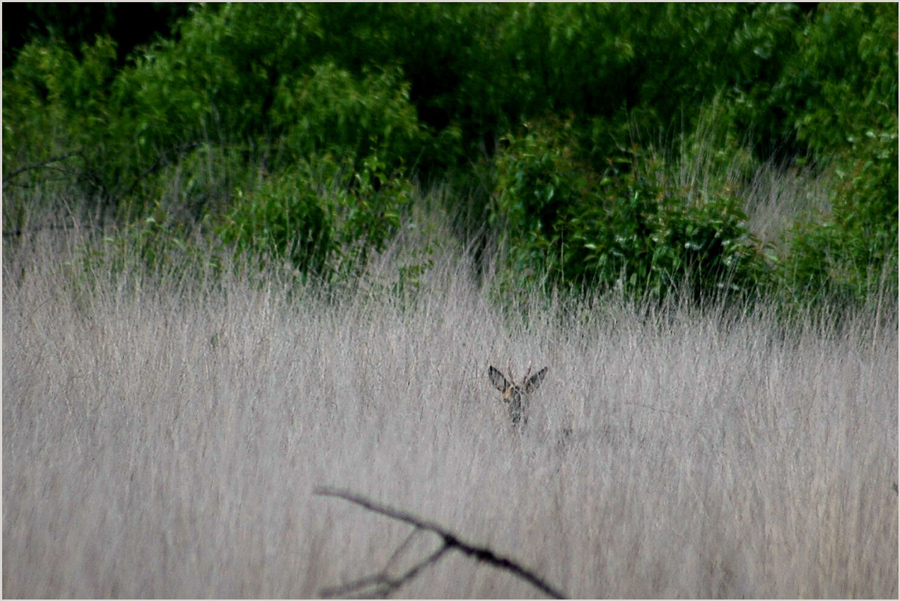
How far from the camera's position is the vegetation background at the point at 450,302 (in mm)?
2834

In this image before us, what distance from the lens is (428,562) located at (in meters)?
2.64

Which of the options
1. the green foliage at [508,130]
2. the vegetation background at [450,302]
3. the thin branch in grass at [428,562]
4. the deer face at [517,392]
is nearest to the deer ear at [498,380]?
the deer face at [517,392]

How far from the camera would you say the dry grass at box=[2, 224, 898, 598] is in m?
2.70

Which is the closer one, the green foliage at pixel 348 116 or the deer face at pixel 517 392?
the deer face at pixel 517 392

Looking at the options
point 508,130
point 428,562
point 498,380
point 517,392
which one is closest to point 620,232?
point 498,380

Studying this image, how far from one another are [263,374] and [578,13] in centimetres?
649

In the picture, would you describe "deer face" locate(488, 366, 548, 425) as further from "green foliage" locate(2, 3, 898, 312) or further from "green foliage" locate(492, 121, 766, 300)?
"green foliage" locate(2, 3, 898, 312)

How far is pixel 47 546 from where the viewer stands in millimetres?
2709

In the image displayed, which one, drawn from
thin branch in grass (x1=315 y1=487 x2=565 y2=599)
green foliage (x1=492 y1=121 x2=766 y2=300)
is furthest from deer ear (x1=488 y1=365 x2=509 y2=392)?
green foliage (x1=492 y1=121 x2=766 y2=300)

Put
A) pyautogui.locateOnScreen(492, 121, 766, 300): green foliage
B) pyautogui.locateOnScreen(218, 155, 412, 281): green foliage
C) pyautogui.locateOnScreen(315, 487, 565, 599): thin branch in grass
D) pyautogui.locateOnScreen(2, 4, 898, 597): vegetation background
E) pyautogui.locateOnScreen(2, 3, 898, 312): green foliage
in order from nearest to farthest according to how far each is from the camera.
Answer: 1. pyautogui.locateOnScreen(315, 487, 565, 599): thin branch in grass
2. pyautogui.locateOnScreen(2, 4, 898, 597): vegetation background
3. pyautogui.locateOnScreen(492, 121, 766, 300): green foliage
4. pyautogui.locateOnScreen(2, 3, 898, 312): green foliage
5. pyautogui.locateOnScreen(218, 155, 412, 281): green foliage

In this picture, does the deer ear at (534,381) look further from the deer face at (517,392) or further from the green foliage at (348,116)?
the green foliage at (348,116)

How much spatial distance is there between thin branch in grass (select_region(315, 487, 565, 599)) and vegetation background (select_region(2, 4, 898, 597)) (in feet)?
0.15

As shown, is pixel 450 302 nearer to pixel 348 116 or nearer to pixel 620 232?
pixel 620 232

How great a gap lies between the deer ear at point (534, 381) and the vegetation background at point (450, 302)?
7.9 inches
